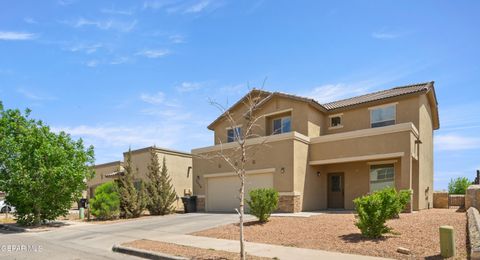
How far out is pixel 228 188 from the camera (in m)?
22.9

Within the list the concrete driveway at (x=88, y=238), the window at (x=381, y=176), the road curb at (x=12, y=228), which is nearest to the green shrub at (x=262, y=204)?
the concrete driveway at (x=88, y=238)

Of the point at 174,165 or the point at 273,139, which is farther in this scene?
the point at 174,165

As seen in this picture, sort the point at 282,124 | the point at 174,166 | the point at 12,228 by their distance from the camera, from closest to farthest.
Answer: the point at 12,228 → the point at 282,124 → the point at 174,166

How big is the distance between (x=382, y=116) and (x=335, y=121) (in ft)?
10.2

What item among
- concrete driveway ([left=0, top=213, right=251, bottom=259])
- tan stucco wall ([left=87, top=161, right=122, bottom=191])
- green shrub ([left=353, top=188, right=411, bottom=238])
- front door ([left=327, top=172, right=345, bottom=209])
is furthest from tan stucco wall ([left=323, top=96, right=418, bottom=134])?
tan stucco wall ([left=87, top=161, right=122, bottom=191])

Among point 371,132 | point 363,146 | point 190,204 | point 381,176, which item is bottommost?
point 190,204

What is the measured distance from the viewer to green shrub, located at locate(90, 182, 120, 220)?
854 inches

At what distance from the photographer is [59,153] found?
1969cm

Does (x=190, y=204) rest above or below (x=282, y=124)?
below

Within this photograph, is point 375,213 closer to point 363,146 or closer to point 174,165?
point 363,146

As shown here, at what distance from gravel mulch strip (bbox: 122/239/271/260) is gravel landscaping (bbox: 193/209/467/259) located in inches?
83.9

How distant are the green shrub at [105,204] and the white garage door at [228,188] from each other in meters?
5.70

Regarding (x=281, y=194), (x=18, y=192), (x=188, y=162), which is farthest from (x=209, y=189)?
Result: (x=18, y=192)

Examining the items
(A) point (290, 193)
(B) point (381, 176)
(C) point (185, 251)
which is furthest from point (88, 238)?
(B) point (381, 176)
